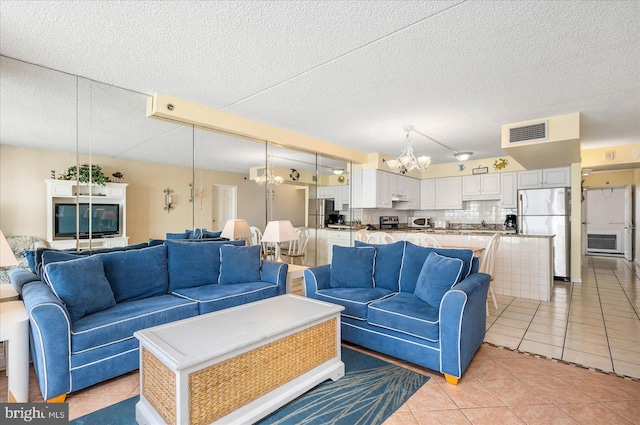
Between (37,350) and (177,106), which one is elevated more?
(177,106)

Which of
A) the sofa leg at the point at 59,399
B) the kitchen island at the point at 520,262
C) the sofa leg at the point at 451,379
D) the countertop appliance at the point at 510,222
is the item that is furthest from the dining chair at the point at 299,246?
the countertop appliance at the point at 510,222

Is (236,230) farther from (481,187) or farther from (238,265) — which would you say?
(481,187)

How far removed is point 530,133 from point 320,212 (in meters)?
3.28

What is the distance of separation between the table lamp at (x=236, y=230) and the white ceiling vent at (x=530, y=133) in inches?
142

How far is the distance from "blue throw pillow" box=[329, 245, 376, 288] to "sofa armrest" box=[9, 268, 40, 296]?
2.49m

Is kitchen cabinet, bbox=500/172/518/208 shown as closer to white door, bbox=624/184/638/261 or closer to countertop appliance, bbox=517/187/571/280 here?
countertop appliance, bbox=517/187/571/280

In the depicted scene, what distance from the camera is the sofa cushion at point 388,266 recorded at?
3105mm

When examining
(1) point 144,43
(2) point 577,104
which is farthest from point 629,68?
(1) point 144,43

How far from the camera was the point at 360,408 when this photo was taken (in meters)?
1.90

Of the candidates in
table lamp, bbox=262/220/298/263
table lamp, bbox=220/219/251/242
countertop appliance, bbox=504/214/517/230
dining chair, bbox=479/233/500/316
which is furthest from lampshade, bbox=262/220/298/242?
countertop appliance, bbox=504/214/517/230

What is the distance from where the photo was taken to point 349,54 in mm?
2369

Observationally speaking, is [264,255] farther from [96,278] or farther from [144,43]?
[144,43]

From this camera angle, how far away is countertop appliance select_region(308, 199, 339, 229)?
537 centimetres

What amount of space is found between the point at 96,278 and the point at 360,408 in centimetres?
210
